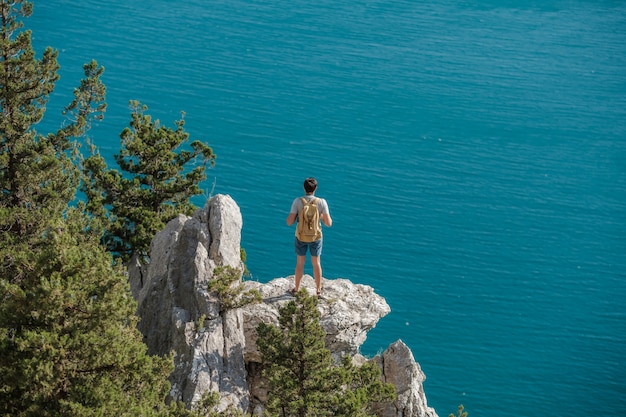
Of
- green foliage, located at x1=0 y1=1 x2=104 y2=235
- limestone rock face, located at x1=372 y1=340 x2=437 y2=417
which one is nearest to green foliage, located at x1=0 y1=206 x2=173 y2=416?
limestone rock face, located at x1=372 y1=340 x2=437 y2=417

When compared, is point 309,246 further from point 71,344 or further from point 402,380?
point 71,344

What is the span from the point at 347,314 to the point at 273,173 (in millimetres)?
28137

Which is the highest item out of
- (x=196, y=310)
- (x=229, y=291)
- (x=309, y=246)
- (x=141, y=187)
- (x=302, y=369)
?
(x=141, y=187)

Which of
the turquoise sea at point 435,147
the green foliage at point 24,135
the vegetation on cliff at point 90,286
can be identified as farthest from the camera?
the turquoise sea at point 435,147

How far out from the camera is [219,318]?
1850cm

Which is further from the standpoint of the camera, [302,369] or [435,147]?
[435,147]

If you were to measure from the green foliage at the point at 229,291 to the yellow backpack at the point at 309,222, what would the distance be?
1.49m

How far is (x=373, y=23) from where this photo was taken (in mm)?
66000

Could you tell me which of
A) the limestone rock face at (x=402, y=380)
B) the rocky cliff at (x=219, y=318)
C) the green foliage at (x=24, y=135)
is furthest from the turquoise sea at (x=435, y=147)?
the rocky cliff at (x=219, y=318)

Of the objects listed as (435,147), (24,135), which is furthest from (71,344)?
(435,147)

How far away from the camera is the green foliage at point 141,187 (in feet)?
81.3

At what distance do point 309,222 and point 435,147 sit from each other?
3444 centimetres

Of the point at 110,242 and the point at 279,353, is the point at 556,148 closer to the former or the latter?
the point at 110,242

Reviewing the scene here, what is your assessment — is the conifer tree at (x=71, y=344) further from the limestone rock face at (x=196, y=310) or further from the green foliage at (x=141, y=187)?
the green foliage at (x=141, y=187)
